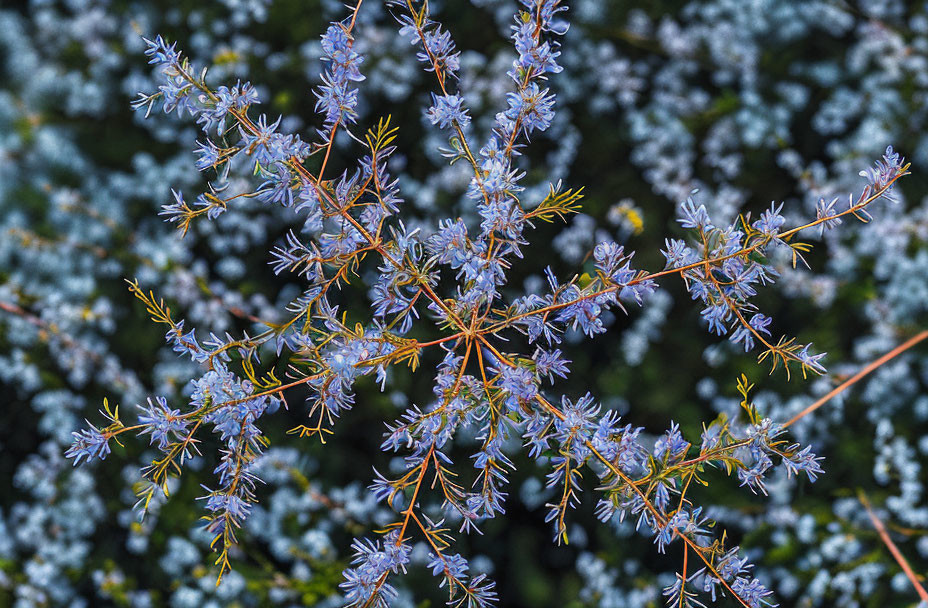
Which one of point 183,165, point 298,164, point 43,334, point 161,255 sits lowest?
point 43,334

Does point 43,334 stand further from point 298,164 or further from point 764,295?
point 764,295

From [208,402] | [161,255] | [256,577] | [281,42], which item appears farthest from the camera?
[281,42]

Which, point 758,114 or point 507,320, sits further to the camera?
point 758,114

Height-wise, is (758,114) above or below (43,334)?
above

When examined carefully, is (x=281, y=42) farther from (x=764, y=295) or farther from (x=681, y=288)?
(x=764, y=295)

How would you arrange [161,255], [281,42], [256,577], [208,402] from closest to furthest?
[208,402] → [256,577] → [161,255] → [281,42]

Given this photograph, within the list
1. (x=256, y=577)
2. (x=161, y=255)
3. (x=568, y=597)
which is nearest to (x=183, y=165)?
(x=161, y=255)

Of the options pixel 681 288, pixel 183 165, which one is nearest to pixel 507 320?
pixel 681 288

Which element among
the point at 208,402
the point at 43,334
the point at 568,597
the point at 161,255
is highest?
the point at 208,402

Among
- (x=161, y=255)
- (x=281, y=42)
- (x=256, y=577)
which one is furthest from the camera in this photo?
(x=281, y=42)
